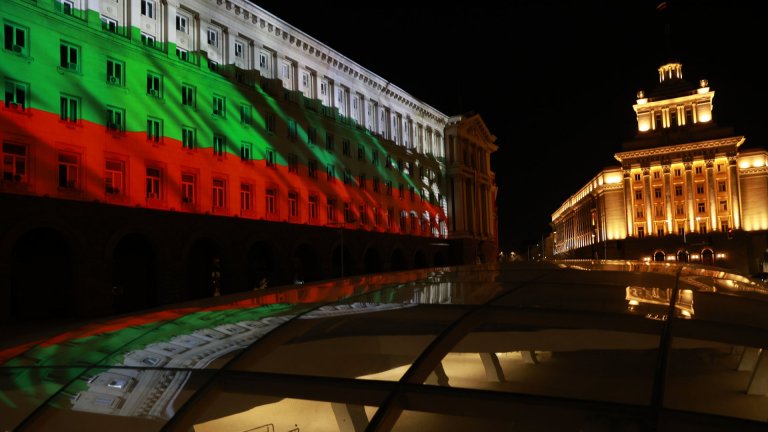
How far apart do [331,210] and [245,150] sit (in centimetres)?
1017

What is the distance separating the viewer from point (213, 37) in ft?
117

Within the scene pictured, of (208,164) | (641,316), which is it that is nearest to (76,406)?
(641,316)

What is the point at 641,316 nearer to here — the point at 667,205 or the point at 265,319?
the point at 265,319

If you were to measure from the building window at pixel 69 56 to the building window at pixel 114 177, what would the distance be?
4.46m

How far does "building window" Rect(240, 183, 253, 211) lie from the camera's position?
3647cm


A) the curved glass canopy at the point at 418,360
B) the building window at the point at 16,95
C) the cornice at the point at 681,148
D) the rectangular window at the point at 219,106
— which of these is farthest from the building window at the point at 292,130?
the cornice at the point at 681,148

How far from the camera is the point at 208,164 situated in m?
34.1

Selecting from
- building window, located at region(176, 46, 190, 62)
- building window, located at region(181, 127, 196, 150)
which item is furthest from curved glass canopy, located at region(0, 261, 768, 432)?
building window, located at region(176, 46, 190, 62)

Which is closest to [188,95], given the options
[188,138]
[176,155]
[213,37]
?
[188,138]

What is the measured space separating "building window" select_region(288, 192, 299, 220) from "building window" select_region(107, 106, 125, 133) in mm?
13674

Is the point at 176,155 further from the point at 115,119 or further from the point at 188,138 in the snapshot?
the point at 115,119

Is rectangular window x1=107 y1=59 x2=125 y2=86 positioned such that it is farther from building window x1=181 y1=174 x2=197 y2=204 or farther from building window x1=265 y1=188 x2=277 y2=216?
building window x1=265 y1=188 x2=277 y2=216

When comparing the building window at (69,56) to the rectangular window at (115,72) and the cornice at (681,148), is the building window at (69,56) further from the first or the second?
the cornice at (681,148)

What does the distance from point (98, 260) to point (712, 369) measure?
81.5ft
